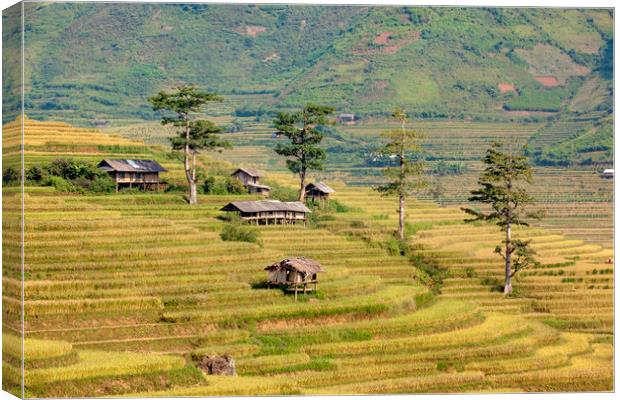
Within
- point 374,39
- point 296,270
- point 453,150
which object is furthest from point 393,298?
point 374,39

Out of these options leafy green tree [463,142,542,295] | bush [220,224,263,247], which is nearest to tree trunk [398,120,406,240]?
leafy green tree [463,142,542,295]

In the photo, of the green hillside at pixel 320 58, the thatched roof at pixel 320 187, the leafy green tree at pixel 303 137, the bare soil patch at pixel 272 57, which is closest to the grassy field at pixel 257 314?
the leafy green tree at pixel 303 137

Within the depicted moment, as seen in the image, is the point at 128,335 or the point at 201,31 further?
the point at 201,31

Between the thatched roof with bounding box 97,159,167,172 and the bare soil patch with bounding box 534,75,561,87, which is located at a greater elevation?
the bare soil patch with bounding box 534,75,561,87

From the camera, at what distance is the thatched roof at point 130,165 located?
51.3 metres

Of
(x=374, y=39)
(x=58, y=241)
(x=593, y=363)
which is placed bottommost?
(x=593, y=363)

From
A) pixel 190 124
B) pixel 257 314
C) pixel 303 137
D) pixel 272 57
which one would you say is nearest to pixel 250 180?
pixel 303 137

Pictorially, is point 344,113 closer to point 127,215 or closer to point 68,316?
point 127,215

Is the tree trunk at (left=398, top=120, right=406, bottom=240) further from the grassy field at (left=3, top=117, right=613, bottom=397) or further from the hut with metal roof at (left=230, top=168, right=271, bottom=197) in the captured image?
the hut with metal roof at (left=230, top=168, right=271, bottom=197)

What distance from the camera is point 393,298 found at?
142 ft

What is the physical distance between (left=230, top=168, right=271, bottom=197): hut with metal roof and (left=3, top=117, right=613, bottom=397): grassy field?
4.58 metres

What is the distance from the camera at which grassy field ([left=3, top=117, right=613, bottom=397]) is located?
36.4m

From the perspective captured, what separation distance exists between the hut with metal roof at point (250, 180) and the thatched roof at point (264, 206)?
3.52 meters

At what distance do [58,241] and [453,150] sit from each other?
3629 centimetres
